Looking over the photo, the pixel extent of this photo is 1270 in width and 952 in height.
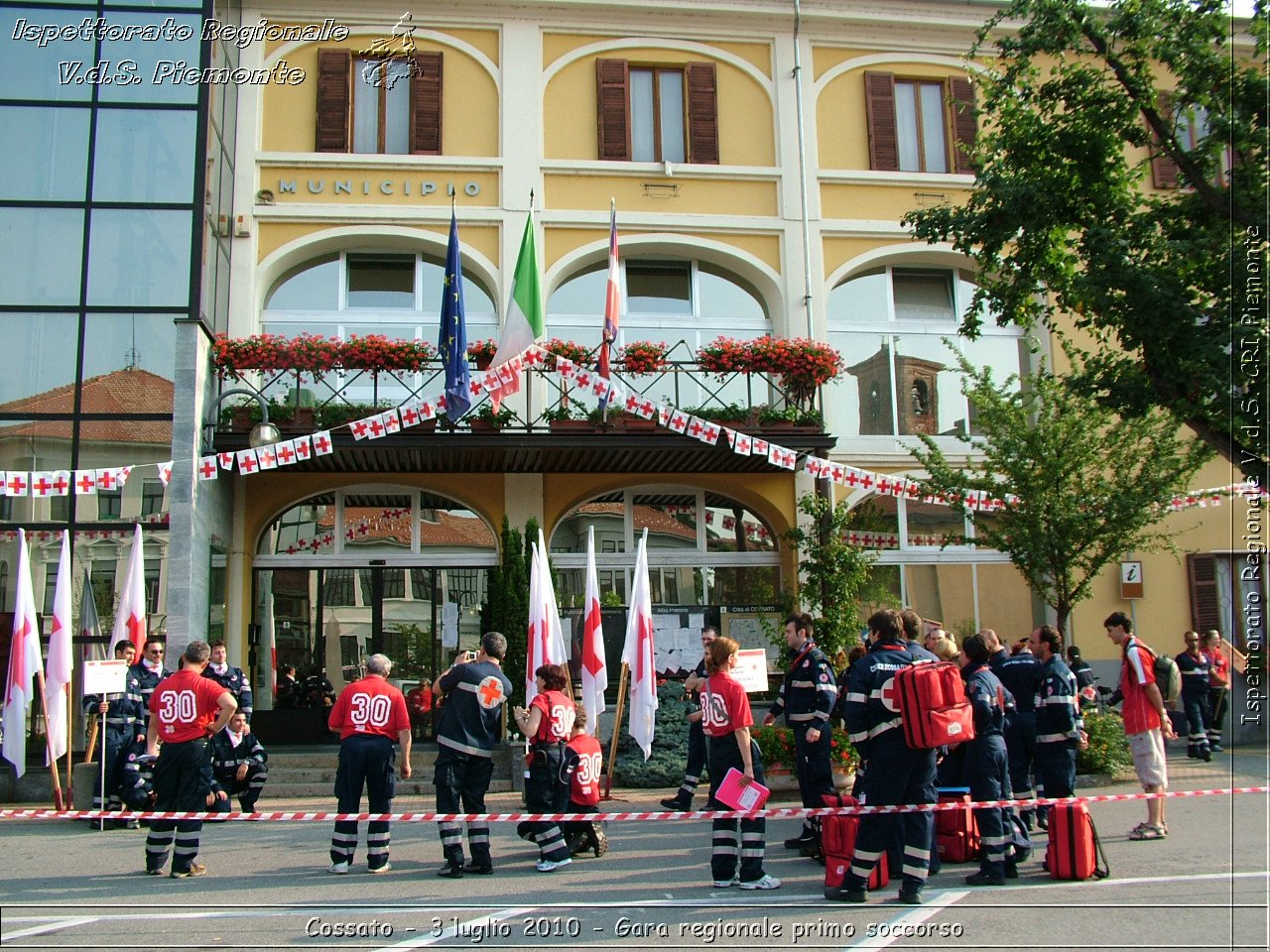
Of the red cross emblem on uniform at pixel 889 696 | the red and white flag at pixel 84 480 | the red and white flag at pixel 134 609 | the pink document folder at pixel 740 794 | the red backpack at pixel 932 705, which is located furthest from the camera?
the red and white flag at pixel 84 480

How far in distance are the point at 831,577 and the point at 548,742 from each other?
676 cm

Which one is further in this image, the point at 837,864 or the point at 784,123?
the point at 784,123

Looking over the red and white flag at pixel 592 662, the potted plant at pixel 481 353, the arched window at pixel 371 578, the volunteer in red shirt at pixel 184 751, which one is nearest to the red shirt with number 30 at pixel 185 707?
the volunteer in red shirt at pixel 184 751

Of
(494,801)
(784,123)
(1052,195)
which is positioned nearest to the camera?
(1052,195)

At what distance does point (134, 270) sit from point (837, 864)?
12529mm

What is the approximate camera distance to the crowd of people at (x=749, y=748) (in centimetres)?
757

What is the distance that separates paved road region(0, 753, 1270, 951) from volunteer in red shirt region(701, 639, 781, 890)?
0.63ft

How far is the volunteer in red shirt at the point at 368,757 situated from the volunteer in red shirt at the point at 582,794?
4.75ft

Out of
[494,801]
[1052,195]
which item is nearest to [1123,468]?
[1052,195]

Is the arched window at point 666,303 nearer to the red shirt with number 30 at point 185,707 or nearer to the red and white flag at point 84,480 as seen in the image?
the red and white flag at point 84,480

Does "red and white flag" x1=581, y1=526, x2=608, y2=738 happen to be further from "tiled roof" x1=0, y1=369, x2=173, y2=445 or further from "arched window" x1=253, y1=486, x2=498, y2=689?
"tiled roof" x1=0, y1=369, x2=173, y2=445

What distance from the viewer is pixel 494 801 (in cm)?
1352

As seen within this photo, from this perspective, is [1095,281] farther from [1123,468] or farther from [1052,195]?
[1123,468]

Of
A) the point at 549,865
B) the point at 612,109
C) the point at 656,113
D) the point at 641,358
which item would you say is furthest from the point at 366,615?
the point at 656,113
